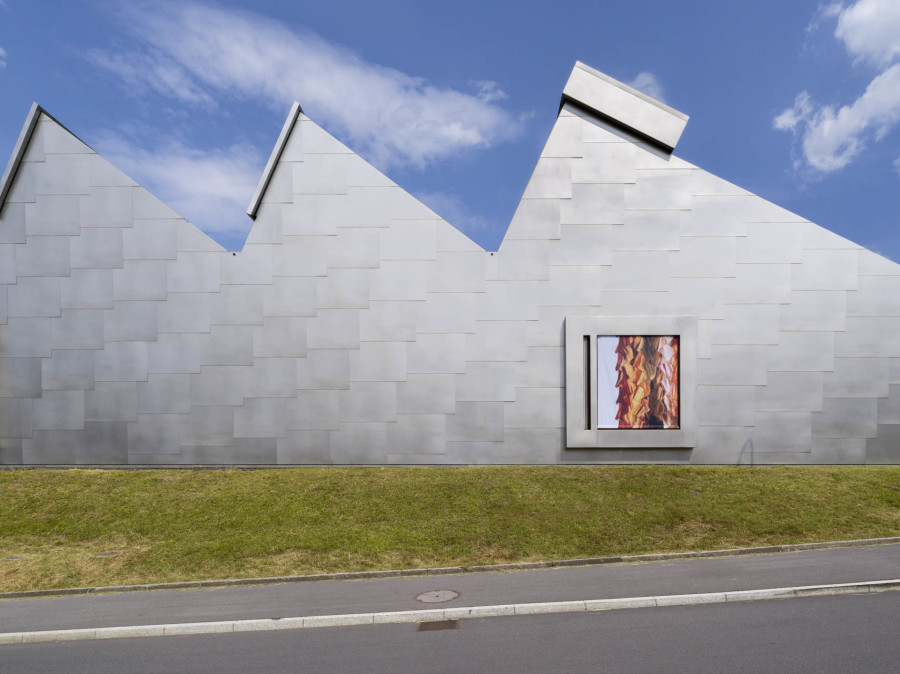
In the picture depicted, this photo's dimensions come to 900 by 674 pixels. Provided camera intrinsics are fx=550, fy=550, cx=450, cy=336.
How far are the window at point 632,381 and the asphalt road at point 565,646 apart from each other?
9779 millimetres

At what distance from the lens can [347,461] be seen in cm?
1922

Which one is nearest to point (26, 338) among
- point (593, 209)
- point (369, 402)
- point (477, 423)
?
point (369, 402)

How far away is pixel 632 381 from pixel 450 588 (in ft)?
37.1

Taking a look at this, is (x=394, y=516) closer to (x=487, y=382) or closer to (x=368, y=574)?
(x=368, y=574)

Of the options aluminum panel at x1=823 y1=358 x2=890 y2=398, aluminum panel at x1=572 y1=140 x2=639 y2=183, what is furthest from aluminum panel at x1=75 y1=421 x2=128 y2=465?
aluminum panel at x1=823 y1=358 x2=890 y2=398

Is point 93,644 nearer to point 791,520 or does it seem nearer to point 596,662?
point 596,662

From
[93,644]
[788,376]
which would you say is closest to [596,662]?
[93,644]

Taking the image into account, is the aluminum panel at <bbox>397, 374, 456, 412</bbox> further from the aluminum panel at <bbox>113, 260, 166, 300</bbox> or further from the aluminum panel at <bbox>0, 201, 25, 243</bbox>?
the aluminum panel at <bbox>0, 201, 25, 243</bbox>

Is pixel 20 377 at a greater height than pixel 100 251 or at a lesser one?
lesser

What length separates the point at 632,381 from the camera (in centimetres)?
1908

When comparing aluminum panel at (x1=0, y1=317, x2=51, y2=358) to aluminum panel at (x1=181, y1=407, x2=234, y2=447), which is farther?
aluminum panel at (x1=0, y1=317, x2=51, y2=358)

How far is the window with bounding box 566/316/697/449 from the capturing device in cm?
1889

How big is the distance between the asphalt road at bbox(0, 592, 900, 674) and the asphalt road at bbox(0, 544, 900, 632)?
69cm

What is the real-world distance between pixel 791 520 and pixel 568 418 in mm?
7033
